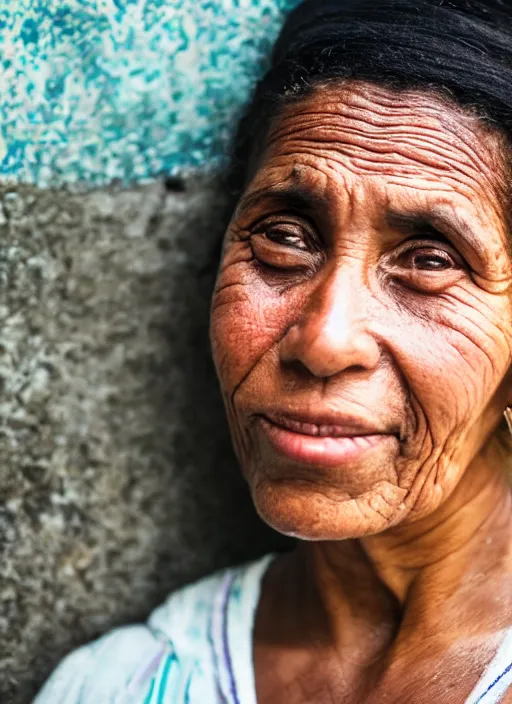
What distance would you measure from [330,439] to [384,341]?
0.67 feet

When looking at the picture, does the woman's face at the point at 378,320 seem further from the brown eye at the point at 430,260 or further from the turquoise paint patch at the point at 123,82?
the turquoise paint patch at the point at 123,82

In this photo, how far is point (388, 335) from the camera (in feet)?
5.17

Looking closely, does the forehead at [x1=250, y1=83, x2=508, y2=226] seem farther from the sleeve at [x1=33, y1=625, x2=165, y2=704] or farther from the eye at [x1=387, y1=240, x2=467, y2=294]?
the sleeve at [x1=33, y1=625, x2=165, y2=704]

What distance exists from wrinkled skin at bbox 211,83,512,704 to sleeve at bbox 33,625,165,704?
456 millimetres

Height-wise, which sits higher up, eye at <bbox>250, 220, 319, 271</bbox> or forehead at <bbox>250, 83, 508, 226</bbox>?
forehead at <bbox>250, 83, 508, 226</bbox>

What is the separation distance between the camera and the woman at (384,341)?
1.59 m

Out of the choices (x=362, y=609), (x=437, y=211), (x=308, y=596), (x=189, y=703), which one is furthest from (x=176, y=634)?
(x=437, y=211)

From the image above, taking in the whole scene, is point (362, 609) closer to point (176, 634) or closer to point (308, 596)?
point (308, 596)

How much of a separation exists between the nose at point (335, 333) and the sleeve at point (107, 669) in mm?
873

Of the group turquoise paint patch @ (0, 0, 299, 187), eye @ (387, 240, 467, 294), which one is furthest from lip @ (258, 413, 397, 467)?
turquoise paint patch @ (0, 0, 299, 187)

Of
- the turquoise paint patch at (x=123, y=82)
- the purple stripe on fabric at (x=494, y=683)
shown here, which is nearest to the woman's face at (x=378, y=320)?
the purple stripe on fabric at (x=494, y=683)

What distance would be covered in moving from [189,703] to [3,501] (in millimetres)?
687

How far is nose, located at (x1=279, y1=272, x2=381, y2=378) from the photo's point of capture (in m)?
1.53

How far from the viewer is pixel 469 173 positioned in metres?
1.61
